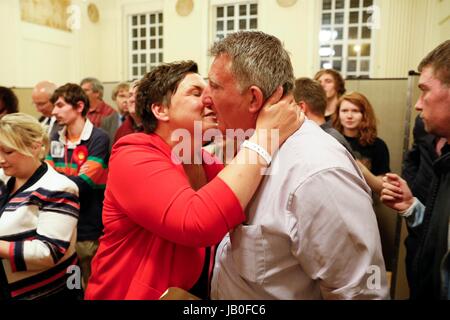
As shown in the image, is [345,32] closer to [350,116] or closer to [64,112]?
[350,116]

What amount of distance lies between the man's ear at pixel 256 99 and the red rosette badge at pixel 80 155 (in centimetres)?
149

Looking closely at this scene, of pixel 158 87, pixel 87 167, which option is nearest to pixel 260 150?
pixel 158 87

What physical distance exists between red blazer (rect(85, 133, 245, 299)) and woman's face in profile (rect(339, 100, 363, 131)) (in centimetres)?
170

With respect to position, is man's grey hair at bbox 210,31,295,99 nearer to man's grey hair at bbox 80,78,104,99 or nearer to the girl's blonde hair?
the girl's blonde hair

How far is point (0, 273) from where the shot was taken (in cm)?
127

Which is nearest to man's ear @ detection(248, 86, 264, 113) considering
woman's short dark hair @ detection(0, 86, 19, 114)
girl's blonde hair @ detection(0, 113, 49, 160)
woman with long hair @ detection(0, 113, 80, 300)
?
woman with long hair @ detection(0, 113, 80, 300)

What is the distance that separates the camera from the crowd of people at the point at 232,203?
0.74 meters

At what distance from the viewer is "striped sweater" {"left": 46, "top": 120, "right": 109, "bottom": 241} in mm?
1914

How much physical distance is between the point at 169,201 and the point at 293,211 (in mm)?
292

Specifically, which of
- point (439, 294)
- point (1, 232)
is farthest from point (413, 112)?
point (1, 232)

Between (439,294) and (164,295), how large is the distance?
30.9 inches

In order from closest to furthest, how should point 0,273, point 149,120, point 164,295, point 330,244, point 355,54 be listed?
1. point 330,244
2. point 164,295
3. point 149,120
4. point 0,273
5. point 355,54

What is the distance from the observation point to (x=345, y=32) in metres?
2.30

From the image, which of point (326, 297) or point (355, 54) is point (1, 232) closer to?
point (326, 297)
